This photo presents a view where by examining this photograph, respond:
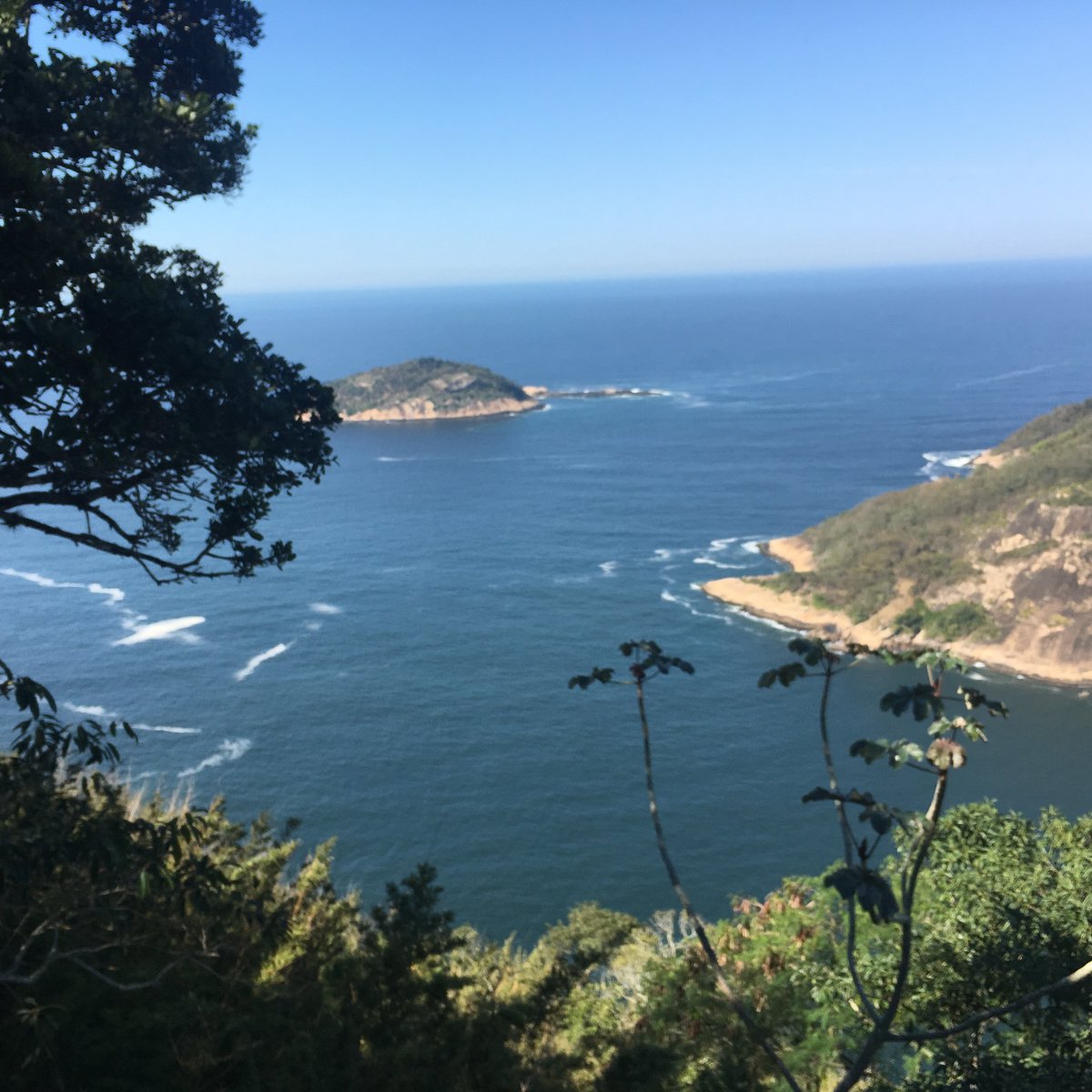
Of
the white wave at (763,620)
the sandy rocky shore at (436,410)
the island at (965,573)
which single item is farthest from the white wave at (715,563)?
the sandy rocky shore at (436,410)

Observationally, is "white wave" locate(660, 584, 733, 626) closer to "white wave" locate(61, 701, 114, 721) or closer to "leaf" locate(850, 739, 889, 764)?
"white wave" locate(61, 701, 114, 721)

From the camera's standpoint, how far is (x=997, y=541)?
61000 mm

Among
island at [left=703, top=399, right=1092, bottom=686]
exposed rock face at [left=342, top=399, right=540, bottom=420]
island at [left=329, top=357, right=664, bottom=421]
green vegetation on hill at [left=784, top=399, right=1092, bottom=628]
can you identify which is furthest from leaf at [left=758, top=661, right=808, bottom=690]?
exposed rock face at [left=342, top=399, right=540, bottom=420]

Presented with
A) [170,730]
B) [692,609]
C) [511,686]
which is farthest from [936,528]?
[170,730]

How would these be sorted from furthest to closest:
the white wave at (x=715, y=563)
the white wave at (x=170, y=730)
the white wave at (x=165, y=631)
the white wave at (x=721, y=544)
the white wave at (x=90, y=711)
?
the white wave at (x=721, y=544) → the white wave at (x=715, y=563) → the white wave at (x=165, y=631) → the white wave at (x=90, y=711) → the white wave at (x=170, y=730)

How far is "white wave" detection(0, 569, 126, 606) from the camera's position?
56.6 m

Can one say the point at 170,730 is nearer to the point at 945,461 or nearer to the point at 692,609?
the point at 692,609

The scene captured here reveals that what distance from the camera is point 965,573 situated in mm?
59406

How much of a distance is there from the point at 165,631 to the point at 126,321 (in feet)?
158

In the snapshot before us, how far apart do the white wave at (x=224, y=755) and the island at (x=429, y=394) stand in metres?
86.9

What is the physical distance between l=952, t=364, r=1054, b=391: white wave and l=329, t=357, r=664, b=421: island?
4168 centimetres

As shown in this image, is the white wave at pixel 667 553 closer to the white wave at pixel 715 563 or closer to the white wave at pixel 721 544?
the white wave at pixel 715 563

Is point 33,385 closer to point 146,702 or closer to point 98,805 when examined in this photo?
point 98,805

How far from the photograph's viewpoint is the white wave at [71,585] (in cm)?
5656
